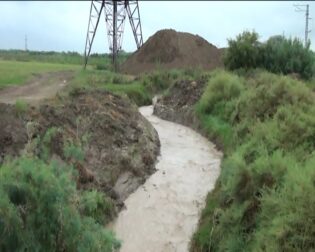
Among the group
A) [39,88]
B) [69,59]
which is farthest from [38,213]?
[69,59]

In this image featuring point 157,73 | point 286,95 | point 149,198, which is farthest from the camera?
point 157,73

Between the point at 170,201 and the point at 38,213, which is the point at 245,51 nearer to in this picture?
the point at 170,201

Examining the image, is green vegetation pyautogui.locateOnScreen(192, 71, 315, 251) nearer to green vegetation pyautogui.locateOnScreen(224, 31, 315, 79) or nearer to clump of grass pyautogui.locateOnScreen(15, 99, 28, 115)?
clump of grass pyautogui.locateOnScreen(15, 99, 28, 115)

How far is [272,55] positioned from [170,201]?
1635cm

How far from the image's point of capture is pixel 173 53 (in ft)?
143

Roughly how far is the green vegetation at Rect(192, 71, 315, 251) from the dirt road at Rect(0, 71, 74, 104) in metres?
8.49

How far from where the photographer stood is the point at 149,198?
14.0 meters

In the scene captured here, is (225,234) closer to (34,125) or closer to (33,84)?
(34,125)

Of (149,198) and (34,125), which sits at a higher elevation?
(34,125)

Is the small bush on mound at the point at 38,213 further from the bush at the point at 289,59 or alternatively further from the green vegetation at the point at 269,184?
the bush at the point at 289,59

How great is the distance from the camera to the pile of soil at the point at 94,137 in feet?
41.7

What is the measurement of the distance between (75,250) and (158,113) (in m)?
18.7

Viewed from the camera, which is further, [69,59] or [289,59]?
[69,59]

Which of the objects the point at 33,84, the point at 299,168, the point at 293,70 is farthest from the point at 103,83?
the point at 299,168
